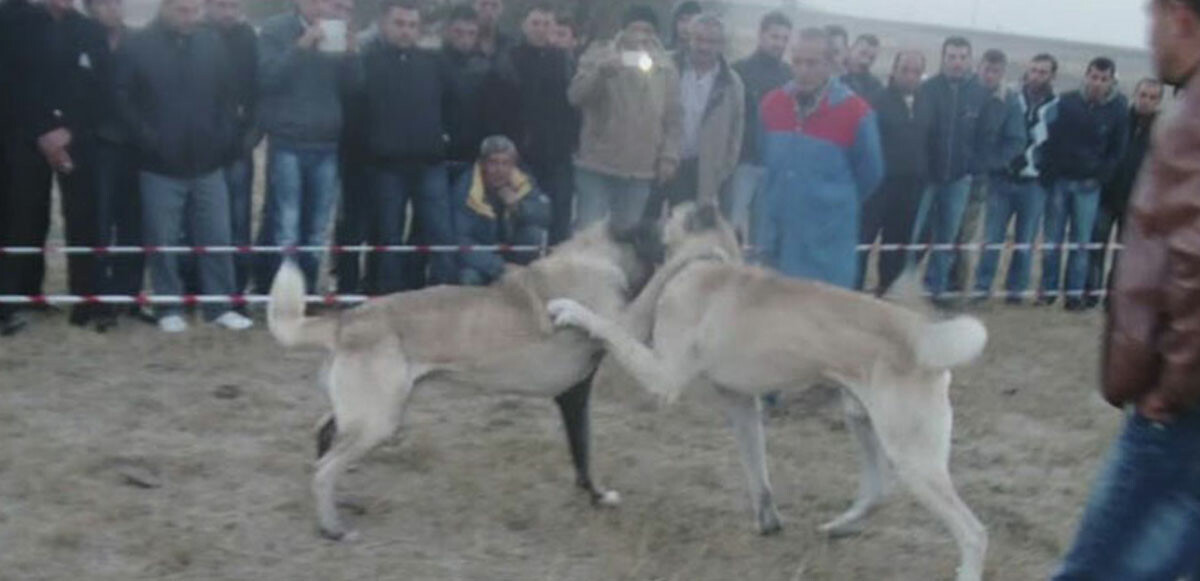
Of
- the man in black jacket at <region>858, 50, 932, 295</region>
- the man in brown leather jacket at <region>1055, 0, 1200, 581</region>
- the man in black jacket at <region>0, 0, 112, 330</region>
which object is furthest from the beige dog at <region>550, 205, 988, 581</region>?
the man in black jacket at <region>858, 50, 932, 295</region>

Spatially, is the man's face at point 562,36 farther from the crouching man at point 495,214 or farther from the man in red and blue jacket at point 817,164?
the man in red and blue jacket at point 817,164

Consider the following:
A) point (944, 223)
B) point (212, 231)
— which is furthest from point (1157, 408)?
point (944, 223)

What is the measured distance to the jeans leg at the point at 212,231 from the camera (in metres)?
8.00

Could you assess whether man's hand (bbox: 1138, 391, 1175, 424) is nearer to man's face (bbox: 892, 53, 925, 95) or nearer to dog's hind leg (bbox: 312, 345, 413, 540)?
dog's hind leg (bbox: 312, 345, 413, 540)

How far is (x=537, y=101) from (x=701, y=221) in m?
Result: 3.33

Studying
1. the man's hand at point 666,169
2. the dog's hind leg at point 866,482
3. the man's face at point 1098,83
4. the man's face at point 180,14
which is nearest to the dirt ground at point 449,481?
the dog's hind leg at point 866,482

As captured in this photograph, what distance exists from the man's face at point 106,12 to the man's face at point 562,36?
251 cm

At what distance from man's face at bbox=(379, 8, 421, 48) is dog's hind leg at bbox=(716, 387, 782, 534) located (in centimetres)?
364

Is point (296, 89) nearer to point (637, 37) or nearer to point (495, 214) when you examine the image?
point (495, 214)

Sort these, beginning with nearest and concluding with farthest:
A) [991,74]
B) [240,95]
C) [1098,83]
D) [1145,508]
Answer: [1145,508]
[240,95]
[1098,83]
[991,74]

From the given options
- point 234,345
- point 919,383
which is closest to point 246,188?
point 234,345

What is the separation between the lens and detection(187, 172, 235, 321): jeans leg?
8000mm

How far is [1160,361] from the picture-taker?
9.03 ft

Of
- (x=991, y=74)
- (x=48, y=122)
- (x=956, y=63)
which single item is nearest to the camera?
(x=48, y=122)
